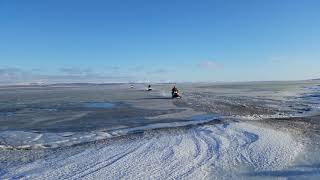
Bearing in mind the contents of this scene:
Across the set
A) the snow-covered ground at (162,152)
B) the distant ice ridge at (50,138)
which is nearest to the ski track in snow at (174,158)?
the snow-covered ground at (162,152)

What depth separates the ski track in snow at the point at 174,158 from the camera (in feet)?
26.6

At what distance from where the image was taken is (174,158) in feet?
30.9

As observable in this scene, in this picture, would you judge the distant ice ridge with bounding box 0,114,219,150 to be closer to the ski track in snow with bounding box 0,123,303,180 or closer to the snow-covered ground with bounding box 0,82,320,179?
the snow-covered ground with bounding box 0,82,320,179

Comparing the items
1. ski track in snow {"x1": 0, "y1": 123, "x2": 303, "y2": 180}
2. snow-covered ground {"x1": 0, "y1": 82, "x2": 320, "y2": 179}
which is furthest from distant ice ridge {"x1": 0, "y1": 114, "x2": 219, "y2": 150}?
ski track in snow {"x1": 0, "y1": 123, "x2": 303, "y2": 180}

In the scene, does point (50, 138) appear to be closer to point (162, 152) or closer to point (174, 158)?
point (162, 152)

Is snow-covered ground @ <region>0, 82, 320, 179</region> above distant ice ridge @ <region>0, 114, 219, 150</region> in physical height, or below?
above

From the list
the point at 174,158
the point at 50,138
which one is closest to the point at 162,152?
the point at 174,158

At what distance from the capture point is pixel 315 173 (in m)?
8.05

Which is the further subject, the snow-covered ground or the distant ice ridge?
the distant ice ridge

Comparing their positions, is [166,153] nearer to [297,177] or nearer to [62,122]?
[297,177]

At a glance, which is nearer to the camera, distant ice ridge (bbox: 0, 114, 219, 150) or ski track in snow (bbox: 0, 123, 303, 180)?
ski track in snow (bbox: 0, 123, 303, 180)

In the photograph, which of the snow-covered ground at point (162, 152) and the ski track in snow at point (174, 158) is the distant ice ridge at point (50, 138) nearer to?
the snow-covered ground at point (162, 152)

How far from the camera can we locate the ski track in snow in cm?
810

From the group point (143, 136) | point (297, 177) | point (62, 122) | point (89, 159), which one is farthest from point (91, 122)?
point (297, 177)
